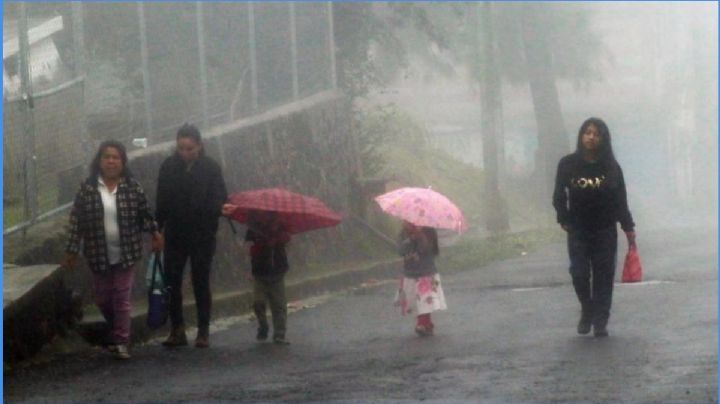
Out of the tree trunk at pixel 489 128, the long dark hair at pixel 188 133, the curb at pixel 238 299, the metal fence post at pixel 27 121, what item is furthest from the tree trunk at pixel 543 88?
the long dark hair at pixel 188 133

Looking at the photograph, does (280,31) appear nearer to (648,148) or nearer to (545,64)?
(545,64)

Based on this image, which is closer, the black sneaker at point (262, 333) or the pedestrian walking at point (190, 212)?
the pedestrian walking at point (190, 212)

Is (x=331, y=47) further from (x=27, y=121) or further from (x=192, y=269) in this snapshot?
(x=192, y=269)

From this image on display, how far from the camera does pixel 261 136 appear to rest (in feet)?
66.0

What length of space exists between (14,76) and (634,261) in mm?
5215

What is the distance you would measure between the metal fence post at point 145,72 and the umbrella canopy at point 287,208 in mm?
4112

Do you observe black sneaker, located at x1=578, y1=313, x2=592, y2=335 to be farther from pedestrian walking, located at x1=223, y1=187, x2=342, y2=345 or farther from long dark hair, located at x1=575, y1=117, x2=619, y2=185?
pedestrian walking, located at x1=223, y1=187, x2=342, y2=345

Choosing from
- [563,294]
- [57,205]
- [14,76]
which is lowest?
[563,294]

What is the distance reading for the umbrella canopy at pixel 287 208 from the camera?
508 inches

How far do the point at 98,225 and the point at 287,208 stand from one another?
4.91 ft

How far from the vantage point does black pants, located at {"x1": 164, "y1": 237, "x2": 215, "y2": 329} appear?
1288cm

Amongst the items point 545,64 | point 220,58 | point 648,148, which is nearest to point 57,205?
point 220,58

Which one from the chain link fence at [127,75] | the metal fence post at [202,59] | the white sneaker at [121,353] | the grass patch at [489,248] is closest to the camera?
the white sneaker at [121,353]

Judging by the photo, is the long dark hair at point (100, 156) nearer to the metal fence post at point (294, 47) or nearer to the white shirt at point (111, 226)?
the white shirt at point (111, 226)
